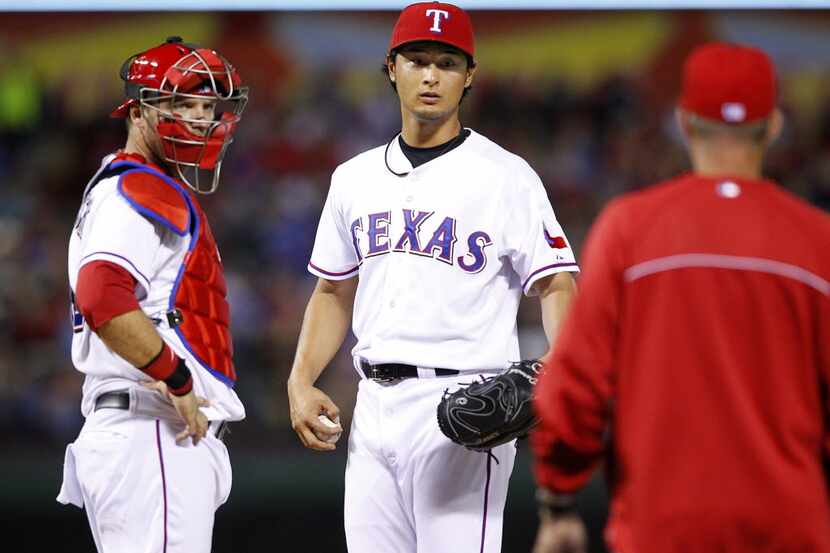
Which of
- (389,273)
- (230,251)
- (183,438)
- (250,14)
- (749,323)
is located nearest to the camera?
(749,323)

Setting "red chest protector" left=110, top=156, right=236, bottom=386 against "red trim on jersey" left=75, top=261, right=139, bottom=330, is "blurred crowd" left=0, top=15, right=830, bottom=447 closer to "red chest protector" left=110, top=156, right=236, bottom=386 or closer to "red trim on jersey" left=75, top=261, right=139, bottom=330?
"red chest protector" left=110, top=156, right=236, bottom=386

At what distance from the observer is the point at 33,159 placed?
362 inches

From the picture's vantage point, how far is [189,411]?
313cm

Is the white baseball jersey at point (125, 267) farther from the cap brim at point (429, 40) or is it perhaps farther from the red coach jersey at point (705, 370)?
the red coach jersey at point (705, 370)

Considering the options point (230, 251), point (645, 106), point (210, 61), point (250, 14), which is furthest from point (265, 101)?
point (210, 61)

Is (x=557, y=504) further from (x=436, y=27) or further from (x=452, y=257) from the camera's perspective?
(x=436, y=27)

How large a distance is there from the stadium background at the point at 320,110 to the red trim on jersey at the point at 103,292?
516cm

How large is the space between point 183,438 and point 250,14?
21.7 feet

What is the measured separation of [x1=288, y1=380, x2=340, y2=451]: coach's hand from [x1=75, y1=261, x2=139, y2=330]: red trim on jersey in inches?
27.0

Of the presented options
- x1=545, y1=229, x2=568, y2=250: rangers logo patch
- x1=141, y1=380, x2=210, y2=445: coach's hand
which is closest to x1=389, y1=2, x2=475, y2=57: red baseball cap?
x1=545, y1=229, x2=568, y2=250: rangers logo patch

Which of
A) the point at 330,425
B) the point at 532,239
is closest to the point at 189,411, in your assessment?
Answer: the point at 330,425

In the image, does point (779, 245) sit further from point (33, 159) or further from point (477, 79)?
point (33, 159)

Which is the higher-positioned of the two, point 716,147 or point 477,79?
point 477,79

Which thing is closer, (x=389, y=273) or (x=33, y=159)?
(x=389, y=273)
